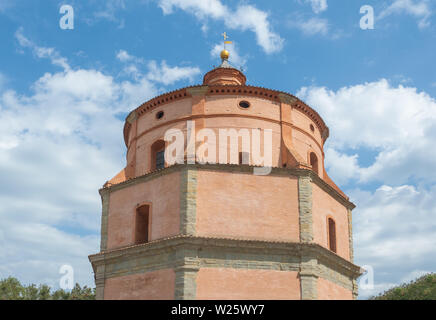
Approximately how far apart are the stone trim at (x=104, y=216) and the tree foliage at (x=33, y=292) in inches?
812

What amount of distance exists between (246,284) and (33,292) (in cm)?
2696

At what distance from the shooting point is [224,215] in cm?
1914

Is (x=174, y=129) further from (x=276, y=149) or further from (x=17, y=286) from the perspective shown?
(x=17, y=286)

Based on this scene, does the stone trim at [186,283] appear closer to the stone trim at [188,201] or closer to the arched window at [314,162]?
the stone trim at [188,201]

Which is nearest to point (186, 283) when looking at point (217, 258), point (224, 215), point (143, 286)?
point (217, 258)

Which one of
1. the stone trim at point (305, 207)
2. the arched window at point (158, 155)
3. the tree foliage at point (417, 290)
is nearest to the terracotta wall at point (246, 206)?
the stone trim at point (305, 207)

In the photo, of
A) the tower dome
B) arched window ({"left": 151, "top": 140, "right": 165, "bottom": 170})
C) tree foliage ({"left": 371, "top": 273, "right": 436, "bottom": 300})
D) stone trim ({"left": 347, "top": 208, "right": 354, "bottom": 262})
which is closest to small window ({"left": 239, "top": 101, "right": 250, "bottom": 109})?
arched window ({"left": 151, "top": 140, "right": 165, "bottom": 170})

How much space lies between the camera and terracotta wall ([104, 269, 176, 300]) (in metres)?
18.2

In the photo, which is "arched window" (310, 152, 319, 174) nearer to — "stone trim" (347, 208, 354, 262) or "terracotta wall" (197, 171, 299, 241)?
"stone trim" (347, 208, 354, 262)

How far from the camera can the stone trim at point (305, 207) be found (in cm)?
1938

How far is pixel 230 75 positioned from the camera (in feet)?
85.4

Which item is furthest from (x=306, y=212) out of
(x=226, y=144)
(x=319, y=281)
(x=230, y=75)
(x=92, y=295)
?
(x=92, y=295)
